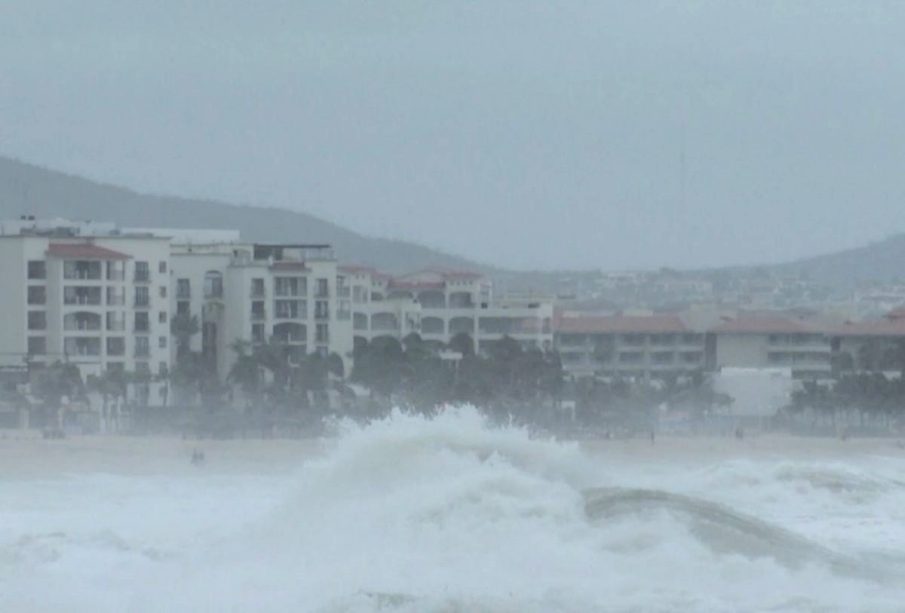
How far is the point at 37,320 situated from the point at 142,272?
119 inches

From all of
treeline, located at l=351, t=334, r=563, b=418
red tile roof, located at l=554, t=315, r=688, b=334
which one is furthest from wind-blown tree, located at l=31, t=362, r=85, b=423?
red tile roof, located at l=554, t=315, r=688, b=334

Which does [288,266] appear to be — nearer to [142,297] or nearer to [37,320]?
[142,297]

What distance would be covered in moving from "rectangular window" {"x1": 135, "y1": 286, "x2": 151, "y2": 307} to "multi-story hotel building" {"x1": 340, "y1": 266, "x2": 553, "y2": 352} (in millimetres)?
7935

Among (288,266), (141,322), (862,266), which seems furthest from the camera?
(862,266)

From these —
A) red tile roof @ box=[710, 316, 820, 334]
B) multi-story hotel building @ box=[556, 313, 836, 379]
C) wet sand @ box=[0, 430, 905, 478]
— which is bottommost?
wet sand @ box=[0, 430, 905, 478]

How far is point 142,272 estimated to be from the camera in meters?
52.0

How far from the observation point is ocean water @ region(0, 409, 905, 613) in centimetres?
1622

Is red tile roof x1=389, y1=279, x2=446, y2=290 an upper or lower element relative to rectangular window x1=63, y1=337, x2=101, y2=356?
upper

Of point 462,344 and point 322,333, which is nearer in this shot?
point 322,333

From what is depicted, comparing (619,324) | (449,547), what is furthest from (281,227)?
(449,547)

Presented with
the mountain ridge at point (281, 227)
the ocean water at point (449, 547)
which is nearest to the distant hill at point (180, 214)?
the mountain ridge at point (281, 227)

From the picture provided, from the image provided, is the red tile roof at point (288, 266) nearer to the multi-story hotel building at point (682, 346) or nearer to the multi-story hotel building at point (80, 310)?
the multi-story hotel building at point (80, 310)

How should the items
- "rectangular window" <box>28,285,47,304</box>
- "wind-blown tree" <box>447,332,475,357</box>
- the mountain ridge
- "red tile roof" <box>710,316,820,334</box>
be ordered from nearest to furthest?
"rectangular window" <box>28,285,47,304</box> → "wind-blown tree" <box>447,332,475,357</box> → "red tile roof" <box>710,316,820,334</box> → the mountain ridge

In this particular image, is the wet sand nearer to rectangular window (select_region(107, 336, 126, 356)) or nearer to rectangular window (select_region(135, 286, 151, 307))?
rectangular window (select_region(107, 336, 126, 356))
